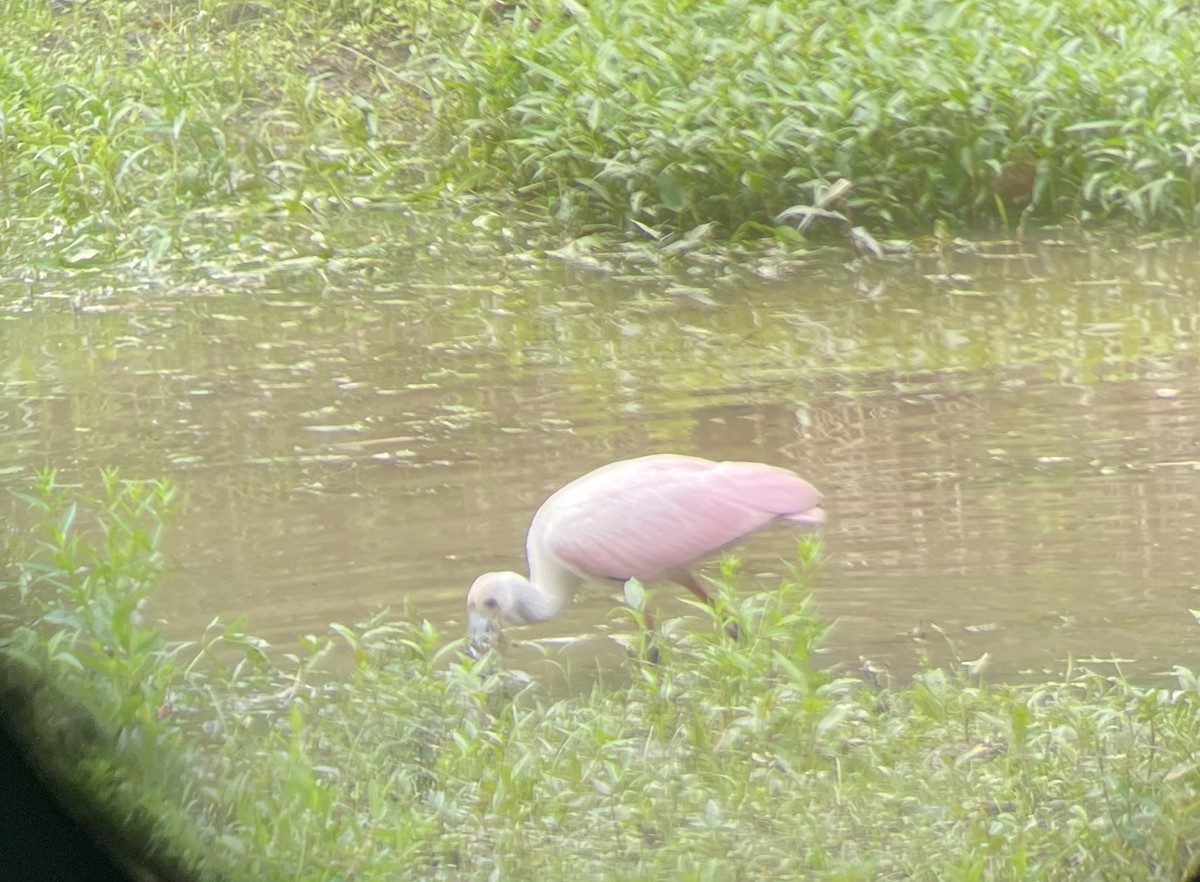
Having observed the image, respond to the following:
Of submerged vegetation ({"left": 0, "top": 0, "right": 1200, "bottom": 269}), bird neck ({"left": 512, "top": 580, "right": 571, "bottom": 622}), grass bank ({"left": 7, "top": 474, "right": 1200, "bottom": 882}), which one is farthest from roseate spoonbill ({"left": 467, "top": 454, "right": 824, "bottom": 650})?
submerged vegetation ({"left": 0, "top": 0, "right": 1200, "bottom": 269})

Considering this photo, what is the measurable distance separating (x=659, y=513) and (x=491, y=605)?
317 millimetres

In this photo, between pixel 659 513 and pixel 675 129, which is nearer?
pixel 659 513

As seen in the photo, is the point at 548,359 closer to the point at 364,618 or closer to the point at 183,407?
the point at 183,407

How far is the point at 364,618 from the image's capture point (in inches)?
102

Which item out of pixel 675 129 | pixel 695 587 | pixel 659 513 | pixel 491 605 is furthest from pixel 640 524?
pixel 675 129

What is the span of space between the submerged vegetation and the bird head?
1.74 meters

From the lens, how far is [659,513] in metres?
2.66

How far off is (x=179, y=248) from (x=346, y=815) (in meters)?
2.82

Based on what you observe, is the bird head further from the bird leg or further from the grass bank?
the bird leg

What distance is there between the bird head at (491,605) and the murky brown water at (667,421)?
109 millimetres

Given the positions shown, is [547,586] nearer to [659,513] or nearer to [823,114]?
[659,513]

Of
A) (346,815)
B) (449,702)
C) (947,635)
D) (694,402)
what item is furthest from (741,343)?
(346,815)

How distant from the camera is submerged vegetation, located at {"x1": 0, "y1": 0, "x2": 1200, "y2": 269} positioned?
4.11m

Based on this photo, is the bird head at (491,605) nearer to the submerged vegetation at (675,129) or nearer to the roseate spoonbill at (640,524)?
the roseate spoonbill at (640,524)
